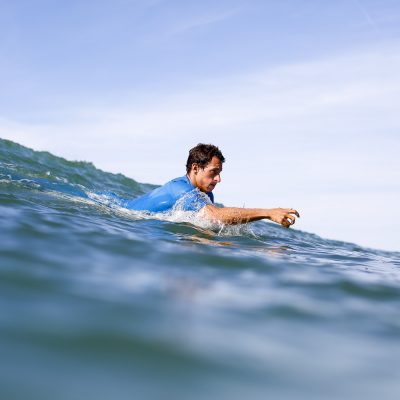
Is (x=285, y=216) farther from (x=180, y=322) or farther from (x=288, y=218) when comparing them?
(x=180, y=322)

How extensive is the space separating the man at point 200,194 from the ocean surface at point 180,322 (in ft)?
6.70

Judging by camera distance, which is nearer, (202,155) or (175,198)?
(175,198)

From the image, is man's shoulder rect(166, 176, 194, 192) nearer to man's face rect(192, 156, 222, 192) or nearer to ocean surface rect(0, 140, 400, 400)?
man's face rect(192, 156, 222, 192)

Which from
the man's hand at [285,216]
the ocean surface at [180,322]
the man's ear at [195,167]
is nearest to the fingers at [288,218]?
the man's hand at [285,216]

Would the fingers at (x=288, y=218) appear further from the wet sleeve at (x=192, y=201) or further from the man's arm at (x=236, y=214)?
the wet sleeve at (x=192, y=201)

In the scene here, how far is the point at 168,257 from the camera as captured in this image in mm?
4633

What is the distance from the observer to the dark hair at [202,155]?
882cm

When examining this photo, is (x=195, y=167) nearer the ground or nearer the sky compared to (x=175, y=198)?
nearer the sky

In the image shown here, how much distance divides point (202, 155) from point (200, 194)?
2.84 ft

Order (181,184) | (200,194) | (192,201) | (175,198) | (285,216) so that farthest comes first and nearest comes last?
(181,184) < (175,198) < (200,194) < (192,201) < (285,216)

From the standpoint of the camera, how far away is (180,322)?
2648 mm

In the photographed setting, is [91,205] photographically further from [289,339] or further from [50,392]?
[50,392]

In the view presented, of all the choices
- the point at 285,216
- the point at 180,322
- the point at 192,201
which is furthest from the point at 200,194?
the point at 180,322

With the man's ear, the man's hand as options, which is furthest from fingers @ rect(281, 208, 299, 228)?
the man's ear
